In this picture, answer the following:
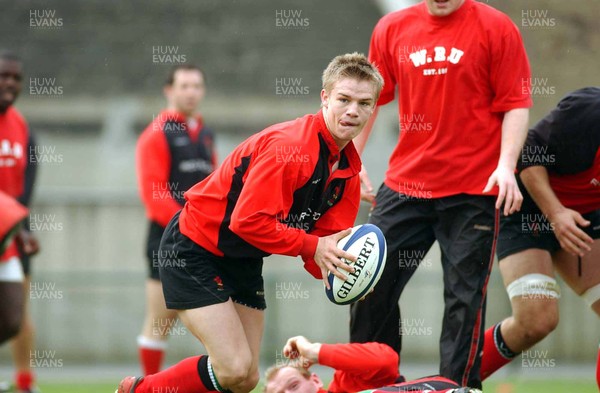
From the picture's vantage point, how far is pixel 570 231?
5.30 meters

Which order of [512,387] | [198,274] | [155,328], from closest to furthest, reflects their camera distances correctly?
[198,274] → [155,328] → [512,387]

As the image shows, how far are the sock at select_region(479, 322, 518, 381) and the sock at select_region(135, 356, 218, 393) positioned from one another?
5.25ft

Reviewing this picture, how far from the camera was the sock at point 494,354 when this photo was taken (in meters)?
5.71

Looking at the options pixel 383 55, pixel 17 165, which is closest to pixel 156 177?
pixel 17 165

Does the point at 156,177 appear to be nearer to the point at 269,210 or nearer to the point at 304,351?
the point at 304,351

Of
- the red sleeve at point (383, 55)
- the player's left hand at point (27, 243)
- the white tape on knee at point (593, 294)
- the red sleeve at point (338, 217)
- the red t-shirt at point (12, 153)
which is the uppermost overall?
the red sleeve at point (383, 55)

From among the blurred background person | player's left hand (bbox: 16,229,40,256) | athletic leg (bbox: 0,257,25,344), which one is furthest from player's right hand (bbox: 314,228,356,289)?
the blurred background person

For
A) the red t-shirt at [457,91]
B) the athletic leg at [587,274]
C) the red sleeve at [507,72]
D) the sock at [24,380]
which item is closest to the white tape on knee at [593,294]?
the athletic leg at [587,274]

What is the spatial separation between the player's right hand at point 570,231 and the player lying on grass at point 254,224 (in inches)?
42.7

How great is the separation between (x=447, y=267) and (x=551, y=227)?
701 millimetres

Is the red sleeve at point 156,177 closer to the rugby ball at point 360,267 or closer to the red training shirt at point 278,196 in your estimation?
the red training shirt at point 278,196

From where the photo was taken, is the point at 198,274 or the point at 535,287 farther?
the point at 535,287

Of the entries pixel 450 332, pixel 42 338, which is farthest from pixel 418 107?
pixel 42 338

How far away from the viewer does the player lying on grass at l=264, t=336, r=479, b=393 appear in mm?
4770
